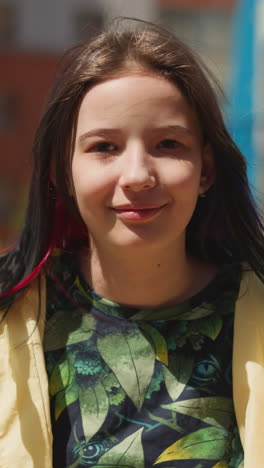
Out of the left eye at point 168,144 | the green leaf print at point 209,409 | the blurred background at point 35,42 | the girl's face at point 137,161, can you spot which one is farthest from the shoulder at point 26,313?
the blurred background at point 35,42

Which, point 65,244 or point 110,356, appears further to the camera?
point 65,244

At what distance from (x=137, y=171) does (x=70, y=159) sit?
0.28m

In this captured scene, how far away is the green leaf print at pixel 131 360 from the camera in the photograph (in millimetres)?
1856

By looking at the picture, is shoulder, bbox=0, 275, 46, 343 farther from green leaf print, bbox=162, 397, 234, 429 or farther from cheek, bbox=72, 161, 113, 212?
green leaf print, bbox=162, 397, 234, 429

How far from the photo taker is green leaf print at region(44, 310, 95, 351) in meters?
1.94

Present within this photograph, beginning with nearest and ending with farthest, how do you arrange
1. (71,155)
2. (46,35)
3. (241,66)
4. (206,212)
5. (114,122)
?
1. (114,122)
2. (71,155)
3. (206,212)
4. (241,66)
5. (46,35)

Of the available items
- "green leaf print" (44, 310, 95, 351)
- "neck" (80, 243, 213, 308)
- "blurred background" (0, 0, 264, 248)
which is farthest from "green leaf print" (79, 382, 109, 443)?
"blurred background" (0, 0, 264, 248)

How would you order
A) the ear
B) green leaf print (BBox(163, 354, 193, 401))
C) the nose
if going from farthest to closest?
the ear < green leaf print (BBox(163, 354, 193, 401)) < the nose

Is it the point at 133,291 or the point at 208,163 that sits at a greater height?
the point at 208,163

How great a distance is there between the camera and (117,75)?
1.85 metres

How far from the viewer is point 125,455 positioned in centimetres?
178

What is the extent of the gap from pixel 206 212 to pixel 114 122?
1.50 ft

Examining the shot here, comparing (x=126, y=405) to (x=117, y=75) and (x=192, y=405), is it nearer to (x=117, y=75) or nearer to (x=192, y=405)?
(x=192, y=405)

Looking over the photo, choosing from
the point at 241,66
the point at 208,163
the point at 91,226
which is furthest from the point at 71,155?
the point at 241,66
